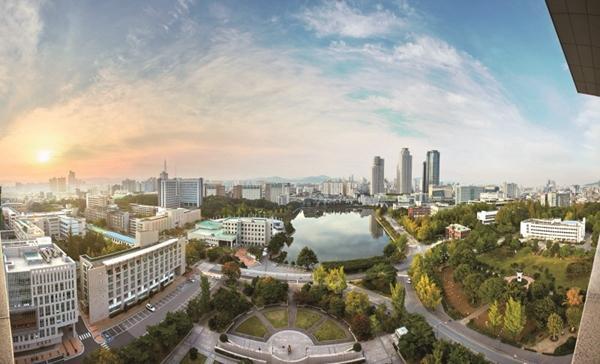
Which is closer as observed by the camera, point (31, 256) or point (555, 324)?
point (555, 324)

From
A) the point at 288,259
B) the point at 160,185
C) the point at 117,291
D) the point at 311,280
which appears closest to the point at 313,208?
the point at 160,185

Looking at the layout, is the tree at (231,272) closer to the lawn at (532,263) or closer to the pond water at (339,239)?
the pond water at (339,239)

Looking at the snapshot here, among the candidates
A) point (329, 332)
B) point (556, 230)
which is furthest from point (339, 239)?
point (329, 332)

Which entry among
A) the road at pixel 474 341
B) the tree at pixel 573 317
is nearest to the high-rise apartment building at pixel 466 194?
the road at pixel 474 341

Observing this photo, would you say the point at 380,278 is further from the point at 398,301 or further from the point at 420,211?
the point at 420,211

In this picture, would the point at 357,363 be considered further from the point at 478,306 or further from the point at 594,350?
the point at 594,350

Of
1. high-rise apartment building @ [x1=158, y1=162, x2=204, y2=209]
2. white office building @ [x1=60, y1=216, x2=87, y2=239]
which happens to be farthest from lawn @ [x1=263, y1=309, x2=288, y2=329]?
high-rise apartment building @ [x1=158, y1=162, x2=204, y2=209]

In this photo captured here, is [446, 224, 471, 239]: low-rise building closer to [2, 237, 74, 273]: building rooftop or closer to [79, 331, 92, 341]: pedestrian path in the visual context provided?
[79, 331, 92, 341]: pedestrian path
